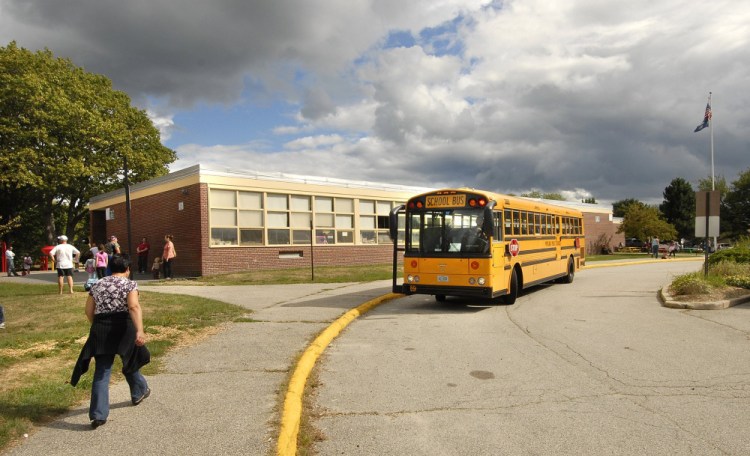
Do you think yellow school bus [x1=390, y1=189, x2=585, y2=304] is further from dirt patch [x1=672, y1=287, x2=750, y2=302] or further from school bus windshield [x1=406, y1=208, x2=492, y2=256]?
dirt patch [x1=672, y1=287, x2=750, y2=302]

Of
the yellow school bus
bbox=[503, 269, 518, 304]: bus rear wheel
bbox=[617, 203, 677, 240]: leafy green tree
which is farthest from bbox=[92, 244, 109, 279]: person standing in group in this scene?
bbox=[617, 203, 677, 240]: leafy green tree

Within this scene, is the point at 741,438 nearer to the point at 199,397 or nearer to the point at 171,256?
the point at 199,397

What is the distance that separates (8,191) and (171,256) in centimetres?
2130

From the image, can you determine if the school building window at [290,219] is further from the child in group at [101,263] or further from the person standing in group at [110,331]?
the person standing in group at [110,331]

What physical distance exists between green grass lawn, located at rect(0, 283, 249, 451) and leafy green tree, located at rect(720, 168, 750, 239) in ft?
240

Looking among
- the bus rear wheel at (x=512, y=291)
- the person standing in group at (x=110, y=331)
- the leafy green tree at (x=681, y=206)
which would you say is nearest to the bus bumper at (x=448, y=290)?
the bus rear wheel at (x=512, y=291)

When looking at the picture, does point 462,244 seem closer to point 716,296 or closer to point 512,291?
point 512,291

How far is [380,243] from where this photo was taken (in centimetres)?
2958

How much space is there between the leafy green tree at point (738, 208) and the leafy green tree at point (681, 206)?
10088 mm

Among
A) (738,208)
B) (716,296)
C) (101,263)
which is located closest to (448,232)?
(716,296)

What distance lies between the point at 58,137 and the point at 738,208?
73704mm

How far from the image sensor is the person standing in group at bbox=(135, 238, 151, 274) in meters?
24.9

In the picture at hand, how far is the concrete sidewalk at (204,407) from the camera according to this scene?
13.6 ft

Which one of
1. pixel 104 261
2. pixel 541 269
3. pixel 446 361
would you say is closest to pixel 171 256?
pixel 104 261
